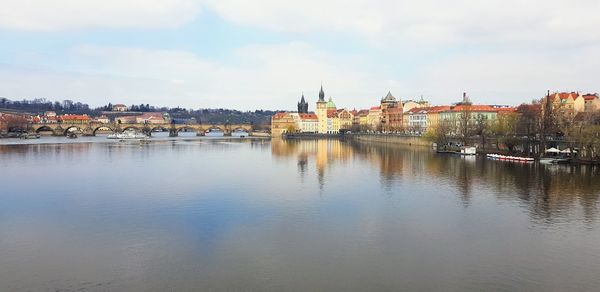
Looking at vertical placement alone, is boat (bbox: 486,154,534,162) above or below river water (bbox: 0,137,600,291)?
above

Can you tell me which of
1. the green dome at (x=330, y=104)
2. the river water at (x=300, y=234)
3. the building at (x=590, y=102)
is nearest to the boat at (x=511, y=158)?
the river water at (x=300, y=234)

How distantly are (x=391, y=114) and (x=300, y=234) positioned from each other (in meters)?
94.0

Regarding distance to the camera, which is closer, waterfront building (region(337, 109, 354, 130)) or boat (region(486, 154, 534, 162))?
boat (region(486, 154, 534, 162))

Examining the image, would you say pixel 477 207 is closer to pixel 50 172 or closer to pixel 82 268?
pixel 82 268

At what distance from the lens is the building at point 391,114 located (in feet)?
344

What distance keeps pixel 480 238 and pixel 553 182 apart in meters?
16.3

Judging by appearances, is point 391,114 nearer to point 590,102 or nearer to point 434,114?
point 434,114

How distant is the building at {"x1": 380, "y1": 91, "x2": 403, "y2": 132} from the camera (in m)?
105

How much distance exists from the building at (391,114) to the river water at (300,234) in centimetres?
7218

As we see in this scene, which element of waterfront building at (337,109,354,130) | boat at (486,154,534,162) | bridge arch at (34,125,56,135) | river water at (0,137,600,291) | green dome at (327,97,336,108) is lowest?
river water at (0,137,600,291)

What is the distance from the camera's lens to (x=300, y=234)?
682 inches

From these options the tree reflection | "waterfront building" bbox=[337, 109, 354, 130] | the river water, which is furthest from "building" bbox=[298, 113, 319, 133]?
the river water

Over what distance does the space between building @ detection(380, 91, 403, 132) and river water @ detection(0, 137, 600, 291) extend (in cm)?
7218

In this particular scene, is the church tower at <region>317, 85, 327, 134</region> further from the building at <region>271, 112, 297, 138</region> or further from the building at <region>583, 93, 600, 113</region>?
the building at <region>583, 93, 600, 113</region>
